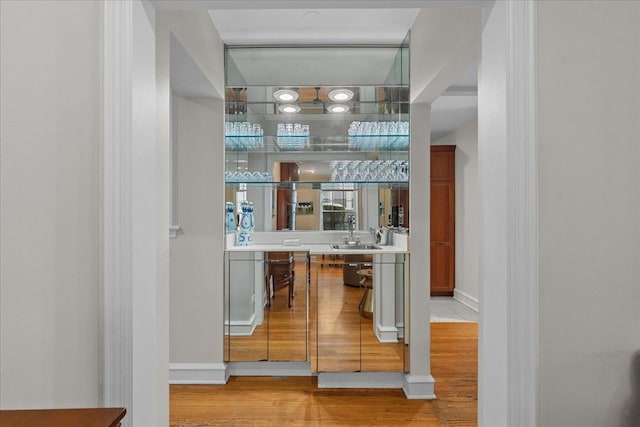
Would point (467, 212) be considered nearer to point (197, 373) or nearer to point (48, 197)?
point (197, 373)

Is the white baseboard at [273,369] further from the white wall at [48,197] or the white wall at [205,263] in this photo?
the white wall at [48,197]

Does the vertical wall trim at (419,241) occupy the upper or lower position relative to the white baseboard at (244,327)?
upper

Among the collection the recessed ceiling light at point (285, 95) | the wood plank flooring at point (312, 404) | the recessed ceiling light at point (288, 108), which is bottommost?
the wood plank flooring at point (312, 404)

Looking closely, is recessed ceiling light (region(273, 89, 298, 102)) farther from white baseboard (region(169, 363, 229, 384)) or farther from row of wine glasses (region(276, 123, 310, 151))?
white baseboard (region(169, 363, 229, 384))

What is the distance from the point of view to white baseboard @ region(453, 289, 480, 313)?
510cm

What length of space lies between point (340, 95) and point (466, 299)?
11.9 feet

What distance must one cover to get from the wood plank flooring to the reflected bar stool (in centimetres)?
61

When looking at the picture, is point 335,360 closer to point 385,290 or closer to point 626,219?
point 385,290

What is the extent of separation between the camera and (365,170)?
3.31 metres

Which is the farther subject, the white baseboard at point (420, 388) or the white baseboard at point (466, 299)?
the white baseboard at point (466, 299)

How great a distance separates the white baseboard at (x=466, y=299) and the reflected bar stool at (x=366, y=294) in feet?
8.83

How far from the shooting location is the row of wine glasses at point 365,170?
122 inches

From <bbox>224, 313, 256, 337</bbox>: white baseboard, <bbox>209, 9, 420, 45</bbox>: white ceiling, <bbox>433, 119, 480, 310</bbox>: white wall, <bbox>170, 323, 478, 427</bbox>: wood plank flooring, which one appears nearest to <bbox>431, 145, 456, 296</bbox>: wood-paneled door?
<bbox>433, 119, 480, 310</bbox>: white wall

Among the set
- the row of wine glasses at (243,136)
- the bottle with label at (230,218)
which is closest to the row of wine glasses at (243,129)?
the row of wine glasses at (243,136)
